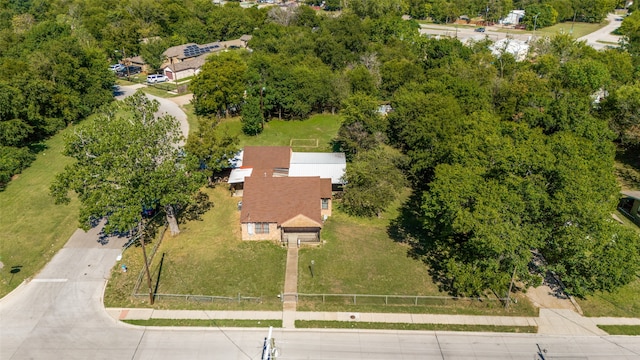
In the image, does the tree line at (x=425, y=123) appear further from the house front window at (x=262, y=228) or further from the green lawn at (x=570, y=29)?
the green lawn at (x=570, y=29)

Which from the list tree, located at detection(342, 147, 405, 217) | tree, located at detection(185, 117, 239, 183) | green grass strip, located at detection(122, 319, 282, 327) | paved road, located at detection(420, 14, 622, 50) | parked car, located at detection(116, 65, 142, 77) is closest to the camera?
green grass strip, located at detection(122, 319, 282, 327)

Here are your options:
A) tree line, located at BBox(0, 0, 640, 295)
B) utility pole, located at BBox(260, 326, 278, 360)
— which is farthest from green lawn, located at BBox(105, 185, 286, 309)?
tree line, located at BBox(0, 0, 640, 295)

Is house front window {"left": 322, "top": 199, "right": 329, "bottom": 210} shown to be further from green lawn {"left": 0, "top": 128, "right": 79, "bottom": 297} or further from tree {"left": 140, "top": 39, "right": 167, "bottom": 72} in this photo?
tree {"left": 140, "top": 39, "right": 167, "bottom": 72}

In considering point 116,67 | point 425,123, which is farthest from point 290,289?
point 116,67

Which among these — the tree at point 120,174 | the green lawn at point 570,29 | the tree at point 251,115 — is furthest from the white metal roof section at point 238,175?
the green lawn at point 570,29

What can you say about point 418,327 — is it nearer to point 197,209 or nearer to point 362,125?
point 197,209
